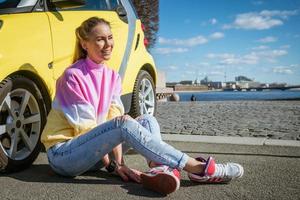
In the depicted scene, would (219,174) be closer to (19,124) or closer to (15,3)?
Answer: (19,124)

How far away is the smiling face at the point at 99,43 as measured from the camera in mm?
2801

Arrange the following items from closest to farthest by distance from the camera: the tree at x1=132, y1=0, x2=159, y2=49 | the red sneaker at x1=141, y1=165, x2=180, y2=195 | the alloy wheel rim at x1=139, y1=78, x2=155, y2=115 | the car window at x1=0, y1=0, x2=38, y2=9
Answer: the red sneaker at x1=141, y1=165, x2=180, y2=195
the car window at x1=0, y1=0, x2=38, y2=9
the alloy wheel rim at x1=139, y1=78, x2=155, y2=115
the tree at x1=132, y1=0, x2=159, y2=49

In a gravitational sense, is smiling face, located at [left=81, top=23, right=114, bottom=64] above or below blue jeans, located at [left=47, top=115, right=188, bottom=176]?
above

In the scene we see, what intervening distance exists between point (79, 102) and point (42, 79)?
779 mm

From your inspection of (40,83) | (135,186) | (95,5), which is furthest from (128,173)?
(95,5)

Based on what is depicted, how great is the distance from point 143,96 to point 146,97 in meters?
0.16

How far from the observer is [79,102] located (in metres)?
2.79

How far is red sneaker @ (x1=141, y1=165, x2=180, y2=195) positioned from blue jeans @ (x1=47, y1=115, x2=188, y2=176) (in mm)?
52

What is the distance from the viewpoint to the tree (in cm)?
2981

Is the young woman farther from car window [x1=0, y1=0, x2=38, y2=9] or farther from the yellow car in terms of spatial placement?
car window [x1=0, y1=0, x2=38, y2=9]

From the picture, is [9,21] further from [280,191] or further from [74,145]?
[280,191]

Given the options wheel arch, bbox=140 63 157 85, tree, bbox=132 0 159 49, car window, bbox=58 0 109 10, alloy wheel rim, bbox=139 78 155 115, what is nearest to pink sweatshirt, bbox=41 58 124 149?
car window, bbox=58 0 109 10

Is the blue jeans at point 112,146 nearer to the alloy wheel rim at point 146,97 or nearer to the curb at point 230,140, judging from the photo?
the alloy wheel rim at point 146,97

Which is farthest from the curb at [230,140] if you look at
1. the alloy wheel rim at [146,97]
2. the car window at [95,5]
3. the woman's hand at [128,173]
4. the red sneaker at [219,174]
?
the woman's hand at [128,173]
